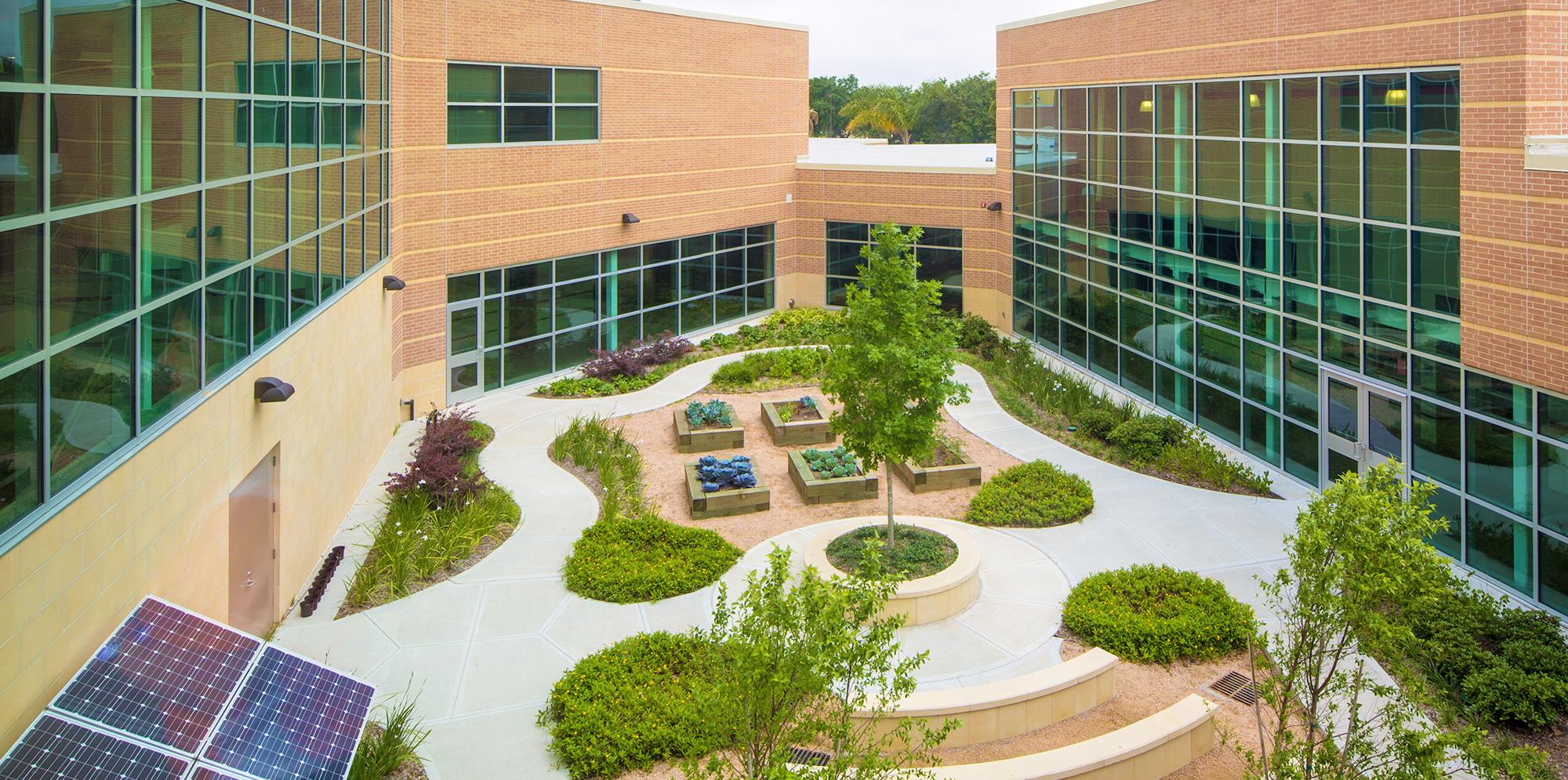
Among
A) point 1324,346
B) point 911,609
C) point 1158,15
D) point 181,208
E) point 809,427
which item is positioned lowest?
point 911,609

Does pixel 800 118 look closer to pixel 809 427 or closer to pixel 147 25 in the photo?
pixel 809 427

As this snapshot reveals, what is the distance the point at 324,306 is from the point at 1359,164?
1394 cm

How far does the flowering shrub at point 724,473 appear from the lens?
16.3 meters

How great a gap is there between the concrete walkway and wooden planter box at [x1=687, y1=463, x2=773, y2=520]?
146 cm

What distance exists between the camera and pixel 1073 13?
23516 millimetres

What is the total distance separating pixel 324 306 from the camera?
14.3m

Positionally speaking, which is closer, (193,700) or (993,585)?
(193,700)

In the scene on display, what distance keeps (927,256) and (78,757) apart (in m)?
25.9

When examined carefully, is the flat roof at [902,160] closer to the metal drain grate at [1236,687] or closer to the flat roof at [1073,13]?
the flat roof at [1073,13]

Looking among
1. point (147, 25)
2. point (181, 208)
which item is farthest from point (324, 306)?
point (147, 25)

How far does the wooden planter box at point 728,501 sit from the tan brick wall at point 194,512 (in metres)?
4.87

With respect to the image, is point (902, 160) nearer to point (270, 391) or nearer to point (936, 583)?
point (936, 583)

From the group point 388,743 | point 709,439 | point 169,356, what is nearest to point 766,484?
point 709,439

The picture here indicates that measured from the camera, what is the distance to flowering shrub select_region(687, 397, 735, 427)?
19.5 metres
